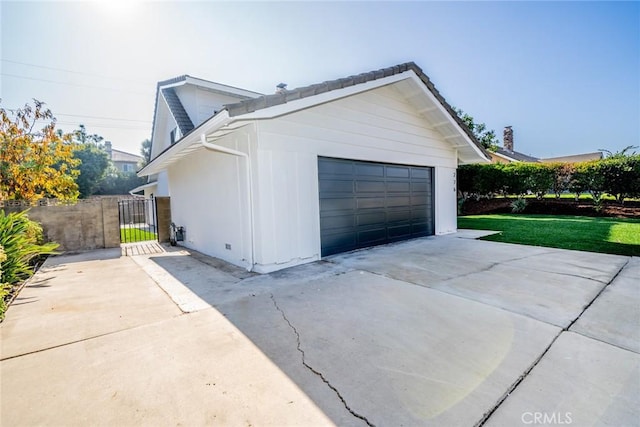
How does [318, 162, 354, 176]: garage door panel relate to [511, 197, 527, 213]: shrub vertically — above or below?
above

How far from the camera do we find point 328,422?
1.76 meters

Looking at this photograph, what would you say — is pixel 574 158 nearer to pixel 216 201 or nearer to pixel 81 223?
pixel 216 201

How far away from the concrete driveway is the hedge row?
9.83 metres

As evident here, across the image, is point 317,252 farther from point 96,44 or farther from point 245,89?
point 96,44

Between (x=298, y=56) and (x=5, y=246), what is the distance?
8675mm

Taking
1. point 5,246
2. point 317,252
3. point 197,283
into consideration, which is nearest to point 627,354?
point 317,252

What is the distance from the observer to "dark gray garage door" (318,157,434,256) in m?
6.64

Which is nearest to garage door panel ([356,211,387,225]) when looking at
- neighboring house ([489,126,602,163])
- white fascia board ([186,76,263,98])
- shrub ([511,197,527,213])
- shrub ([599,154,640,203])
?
white fascia board ([186,76,263,98])

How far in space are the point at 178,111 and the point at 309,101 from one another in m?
7.84

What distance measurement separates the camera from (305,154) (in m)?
6.04

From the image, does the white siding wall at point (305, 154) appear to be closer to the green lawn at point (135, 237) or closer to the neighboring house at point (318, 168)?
the neighboring house at point (318, 168)

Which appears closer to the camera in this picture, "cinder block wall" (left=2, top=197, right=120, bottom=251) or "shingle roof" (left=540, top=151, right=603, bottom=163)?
"cinder block wall" (left=2, top=197, right=120, bottom=251)

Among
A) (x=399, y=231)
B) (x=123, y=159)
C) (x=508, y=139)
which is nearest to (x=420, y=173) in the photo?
(x=399, y=231)

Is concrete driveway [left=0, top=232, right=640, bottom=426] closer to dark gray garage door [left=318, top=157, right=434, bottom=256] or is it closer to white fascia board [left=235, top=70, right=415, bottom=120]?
dark gray garage door [left=318, top=157, right=434, bottom=256]
